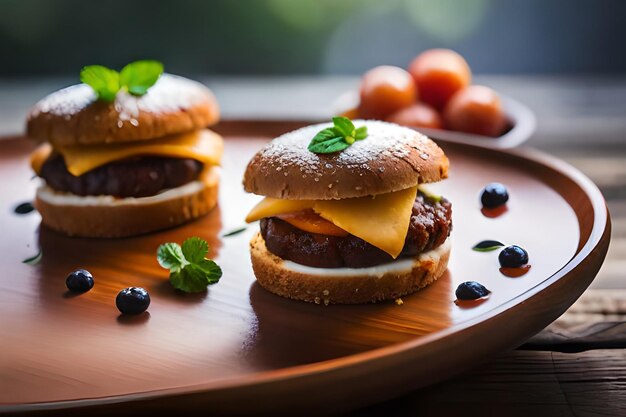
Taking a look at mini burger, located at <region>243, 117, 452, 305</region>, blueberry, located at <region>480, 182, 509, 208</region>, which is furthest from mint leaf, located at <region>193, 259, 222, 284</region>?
blueberry, located at <region>480, 182, 509, 208</region>

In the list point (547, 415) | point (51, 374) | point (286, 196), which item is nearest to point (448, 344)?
point (547, 415)

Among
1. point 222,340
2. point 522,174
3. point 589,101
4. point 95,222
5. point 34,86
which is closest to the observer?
point 222,340

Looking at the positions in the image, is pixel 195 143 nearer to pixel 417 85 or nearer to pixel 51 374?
pixel 51 374

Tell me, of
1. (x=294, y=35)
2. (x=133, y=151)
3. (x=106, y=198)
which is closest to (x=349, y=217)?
(x=133, y=151)

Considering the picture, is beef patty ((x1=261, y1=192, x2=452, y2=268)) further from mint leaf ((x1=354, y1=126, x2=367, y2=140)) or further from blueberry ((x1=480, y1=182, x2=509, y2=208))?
blueberry ((x1=480, y1=182, x2=509, y2=208))

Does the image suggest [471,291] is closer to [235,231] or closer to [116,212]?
[235,231]

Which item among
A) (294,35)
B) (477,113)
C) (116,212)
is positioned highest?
(477,113)
